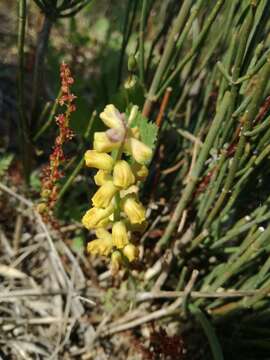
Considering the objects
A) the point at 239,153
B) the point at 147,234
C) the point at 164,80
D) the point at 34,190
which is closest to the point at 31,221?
the point at 34,190

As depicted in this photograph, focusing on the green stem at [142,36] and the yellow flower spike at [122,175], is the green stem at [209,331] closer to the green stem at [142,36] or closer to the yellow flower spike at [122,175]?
the yellow flower spike at [122,175]

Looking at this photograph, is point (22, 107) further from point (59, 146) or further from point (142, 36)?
point (142, 36)

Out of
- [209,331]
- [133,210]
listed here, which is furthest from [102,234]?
[209,331]

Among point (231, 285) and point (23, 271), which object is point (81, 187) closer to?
point (23, 271)

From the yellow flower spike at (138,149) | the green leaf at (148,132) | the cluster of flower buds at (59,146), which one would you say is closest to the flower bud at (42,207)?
the cluster of flower buds at (59,146)

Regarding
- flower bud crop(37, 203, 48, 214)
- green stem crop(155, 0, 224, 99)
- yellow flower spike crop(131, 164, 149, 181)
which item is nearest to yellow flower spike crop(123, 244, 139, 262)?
yellow flower spike crop(131, 164, 149, 181)

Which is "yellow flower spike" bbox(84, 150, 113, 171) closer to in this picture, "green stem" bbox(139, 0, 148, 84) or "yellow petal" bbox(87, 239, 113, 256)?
"yellow petal" bbox(87, 239, 113, 256)
